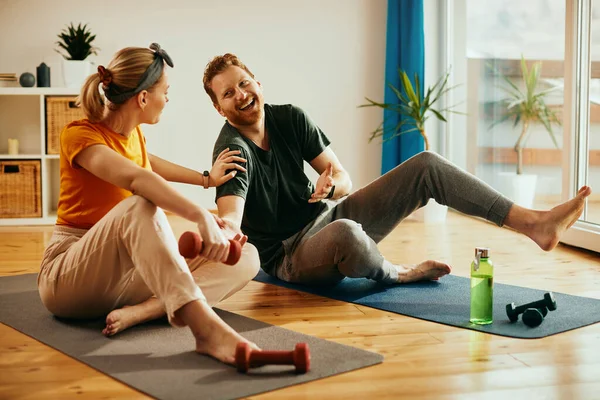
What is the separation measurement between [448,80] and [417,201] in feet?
9.57

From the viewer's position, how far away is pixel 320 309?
2658 mm

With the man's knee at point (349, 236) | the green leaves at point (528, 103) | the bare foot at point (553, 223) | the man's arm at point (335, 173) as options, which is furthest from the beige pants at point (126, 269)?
the green leaves at point (528, 103)

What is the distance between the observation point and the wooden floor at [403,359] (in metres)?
1.80

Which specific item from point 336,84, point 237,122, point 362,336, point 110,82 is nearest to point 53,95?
point 336,84

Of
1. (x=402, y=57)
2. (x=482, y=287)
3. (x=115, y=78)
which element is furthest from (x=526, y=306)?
(x=402, y=57)

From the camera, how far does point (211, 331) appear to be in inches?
78.7

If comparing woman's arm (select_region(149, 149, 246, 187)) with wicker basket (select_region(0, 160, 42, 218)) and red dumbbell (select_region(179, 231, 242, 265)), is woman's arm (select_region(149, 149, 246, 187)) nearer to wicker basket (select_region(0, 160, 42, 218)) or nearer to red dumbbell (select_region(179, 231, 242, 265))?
red dumbbell (select_region(179, 231, 242, 265))

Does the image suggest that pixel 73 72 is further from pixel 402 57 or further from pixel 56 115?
pixel 402 57

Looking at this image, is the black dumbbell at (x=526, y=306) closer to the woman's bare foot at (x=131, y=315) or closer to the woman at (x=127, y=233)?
the woman at (x=127, y=233)

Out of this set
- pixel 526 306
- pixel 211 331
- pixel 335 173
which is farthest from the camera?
pixel 335 173

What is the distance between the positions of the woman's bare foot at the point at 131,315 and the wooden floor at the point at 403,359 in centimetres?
18

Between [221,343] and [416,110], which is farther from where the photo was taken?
[416,110]

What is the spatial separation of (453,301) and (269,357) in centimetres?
102

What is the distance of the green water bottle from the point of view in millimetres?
2307
